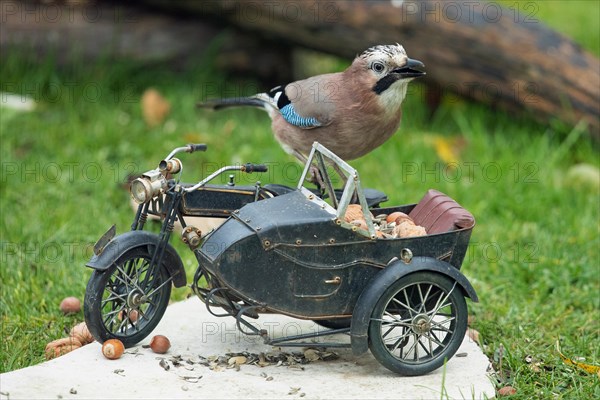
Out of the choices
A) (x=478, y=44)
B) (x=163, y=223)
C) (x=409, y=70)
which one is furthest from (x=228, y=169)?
(x=478, y=44)

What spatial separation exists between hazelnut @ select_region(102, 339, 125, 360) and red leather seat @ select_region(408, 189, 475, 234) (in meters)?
1.39

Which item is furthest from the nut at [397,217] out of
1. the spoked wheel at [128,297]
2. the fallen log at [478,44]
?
the fallen log at [478,44]

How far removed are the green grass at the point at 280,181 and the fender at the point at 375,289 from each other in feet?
2.37

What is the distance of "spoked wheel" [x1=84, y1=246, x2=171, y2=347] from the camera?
3646mm

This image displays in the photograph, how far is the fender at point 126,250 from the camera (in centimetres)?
362

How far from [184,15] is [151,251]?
4.48m

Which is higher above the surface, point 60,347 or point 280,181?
point 280,181

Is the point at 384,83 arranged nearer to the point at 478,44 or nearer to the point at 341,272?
the point at 341,272

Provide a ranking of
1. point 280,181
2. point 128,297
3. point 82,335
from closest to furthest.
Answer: point 128,297 < point 82,335 < point 280,181

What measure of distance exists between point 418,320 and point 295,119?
1356 millimetres

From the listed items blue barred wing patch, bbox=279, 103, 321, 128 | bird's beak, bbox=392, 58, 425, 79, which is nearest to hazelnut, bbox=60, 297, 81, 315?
blue barred wing patch, bbox=279, 103, 321, 128

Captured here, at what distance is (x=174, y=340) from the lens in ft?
13.1

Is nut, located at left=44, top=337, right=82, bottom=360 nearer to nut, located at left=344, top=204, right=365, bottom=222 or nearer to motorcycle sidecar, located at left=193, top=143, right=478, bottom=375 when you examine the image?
motorcycle sidecar, located at left=193, top=143, right=478, bottom=375

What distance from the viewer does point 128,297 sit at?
3.73 metres
